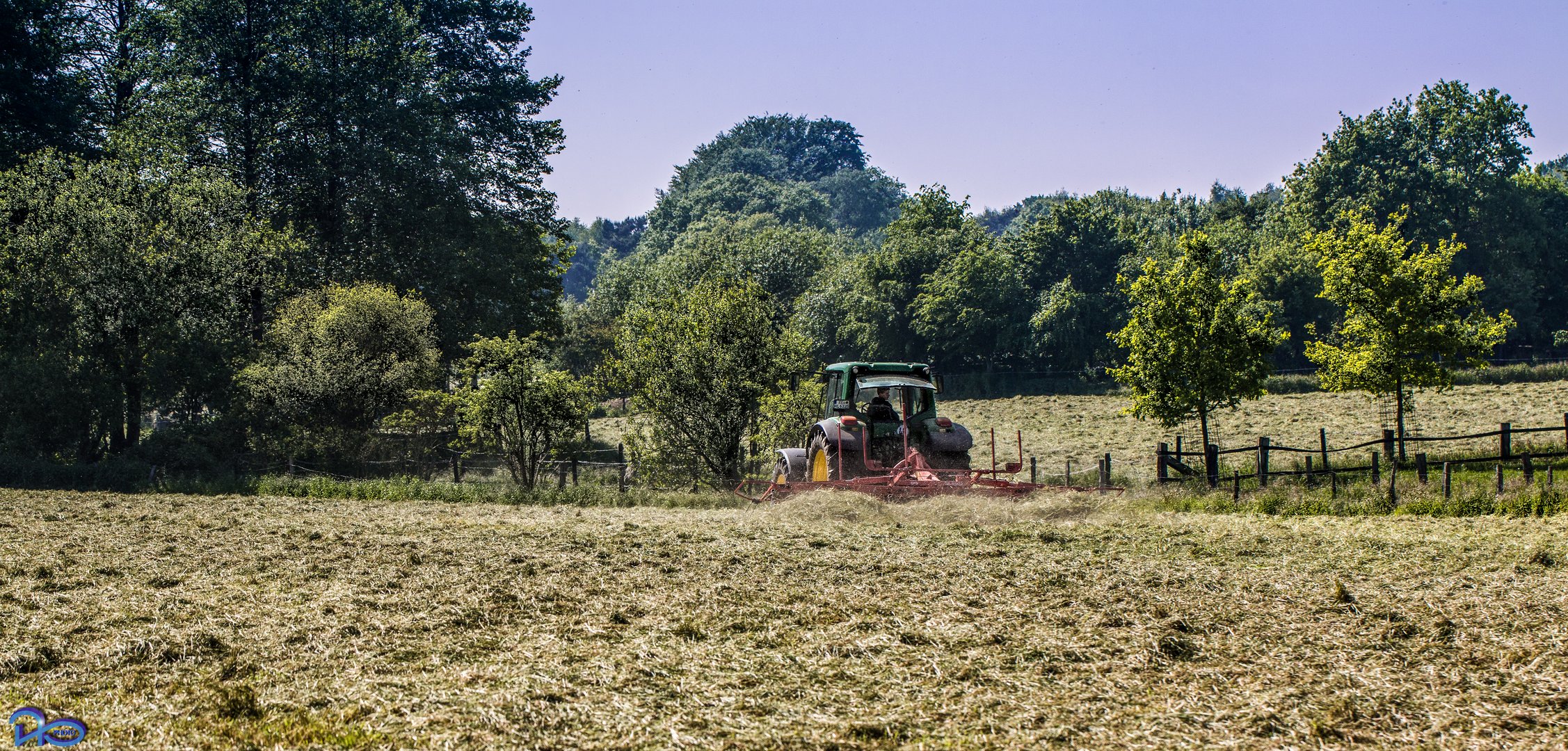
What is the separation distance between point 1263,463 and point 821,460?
7.78m

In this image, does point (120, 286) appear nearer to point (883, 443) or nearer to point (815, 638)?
point (883, 443)

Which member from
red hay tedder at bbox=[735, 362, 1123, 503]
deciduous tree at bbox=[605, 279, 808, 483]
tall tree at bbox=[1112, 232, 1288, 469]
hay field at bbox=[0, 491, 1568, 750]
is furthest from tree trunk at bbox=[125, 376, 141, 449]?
tall tree at bbox=[1112, 232, 1288, 469]

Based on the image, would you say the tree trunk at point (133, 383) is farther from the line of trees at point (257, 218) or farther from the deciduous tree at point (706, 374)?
the deciduous tree at point (706, 374)

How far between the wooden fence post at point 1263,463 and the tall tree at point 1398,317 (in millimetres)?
5352

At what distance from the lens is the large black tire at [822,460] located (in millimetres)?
18812

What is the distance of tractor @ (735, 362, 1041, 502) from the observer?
17.6 meters

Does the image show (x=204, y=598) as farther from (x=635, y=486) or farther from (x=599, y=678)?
(x=635, y=486)

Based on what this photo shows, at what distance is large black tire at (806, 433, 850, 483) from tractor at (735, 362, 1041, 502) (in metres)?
0.02

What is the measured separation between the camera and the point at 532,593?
1055cm

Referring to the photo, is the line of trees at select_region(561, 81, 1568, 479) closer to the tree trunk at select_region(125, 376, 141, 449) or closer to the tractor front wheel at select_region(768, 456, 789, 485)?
the tree trunk at select_region(125, 376, 141, 449)

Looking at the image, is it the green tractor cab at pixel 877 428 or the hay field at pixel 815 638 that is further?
the green tractor cab at pixel 877 428

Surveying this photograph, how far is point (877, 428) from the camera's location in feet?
63.6

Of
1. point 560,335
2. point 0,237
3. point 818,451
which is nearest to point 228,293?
point 0,237

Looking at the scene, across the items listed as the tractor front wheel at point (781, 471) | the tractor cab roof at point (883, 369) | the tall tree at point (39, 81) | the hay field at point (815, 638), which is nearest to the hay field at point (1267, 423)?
the tractor cab roof at point (883, 369)
